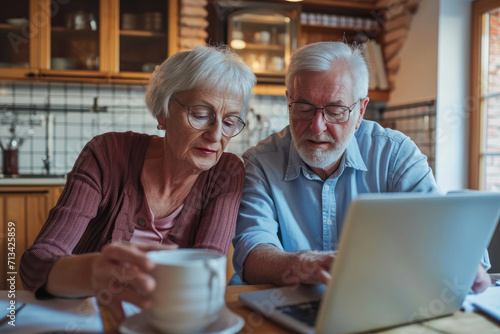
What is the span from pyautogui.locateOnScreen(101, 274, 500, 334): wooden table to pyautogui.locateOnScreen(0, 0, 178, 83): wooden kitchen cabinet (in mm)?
2492

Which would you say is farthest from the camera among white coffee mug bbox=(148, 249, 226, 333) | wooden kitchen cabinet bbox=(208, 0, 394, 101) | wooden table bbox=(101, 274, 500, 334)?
wooden kitchen cabinet bbox=(208, 0, 394, 101)

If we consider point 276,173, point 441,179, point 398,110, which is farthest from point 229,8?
point 276,173

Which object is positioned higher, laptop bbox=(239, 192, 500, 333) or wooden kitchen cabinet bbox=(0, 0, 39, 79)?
wooden kitchen cabinet bbox=(0, 0, 39, 79)

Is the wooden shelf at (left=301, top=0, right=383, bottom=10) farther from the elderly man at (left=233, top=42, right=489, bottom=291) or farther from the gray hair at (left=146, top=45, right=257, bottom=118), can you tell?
the gray hair at (left=146, top=45, right=257, bottom=118)

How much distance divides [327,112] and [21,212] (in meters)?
2.01

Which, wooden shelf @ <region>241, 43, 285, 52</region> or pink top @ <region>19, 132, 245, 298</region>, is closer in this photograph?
pink top @ <region>19, 132, 245, 298</region>

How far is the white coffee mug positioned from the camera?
545 millimetres

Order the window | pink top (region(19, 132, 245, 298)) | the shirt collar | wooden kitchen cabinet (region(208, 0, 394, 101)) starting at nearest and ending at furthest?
1. pink top (region(19, 132, 245, 298))
2. the shirt collar
3. the window
4. wooden kitchen cabinet (region(208, 0, 394, 101))

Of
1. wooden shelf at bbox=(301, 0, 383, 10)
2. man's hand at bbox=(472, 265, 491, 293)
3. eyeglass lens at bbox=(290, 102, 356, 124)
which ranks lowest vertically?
man's hand at bbox=(472, 265, 491, 293)

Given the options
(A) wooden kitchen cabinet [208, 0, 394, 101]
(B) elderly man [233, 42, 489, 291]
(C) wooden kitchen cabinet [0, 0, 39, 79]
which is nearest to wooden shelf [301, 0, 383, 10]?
(A) wooden kitchen cabinet [208, 0, 394, 101]

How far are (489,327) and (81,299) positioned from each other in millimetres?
624

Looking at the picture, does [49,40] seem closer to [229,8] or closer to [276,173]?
[229,8]

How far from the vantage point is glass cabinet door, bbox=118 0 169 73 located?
3.01m

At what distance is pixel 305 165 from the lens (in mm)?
1233
